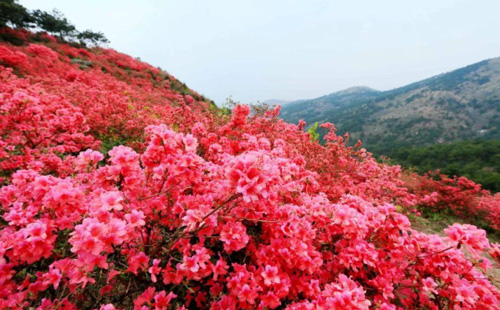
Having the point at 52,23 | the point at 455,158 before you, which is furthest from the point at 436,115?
the point at 52,23

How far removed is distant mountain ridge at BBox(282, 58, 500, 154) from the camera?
246 ft

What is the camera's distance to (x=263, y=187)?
1.54 meters

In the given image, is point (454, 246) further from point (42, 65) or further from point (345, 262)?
point (42, 65)

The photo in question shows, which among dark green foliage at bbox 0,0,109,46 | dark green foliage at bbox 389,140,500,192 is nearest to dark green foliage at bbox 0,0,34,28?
dark green foliage at bbox 0,0,109,46

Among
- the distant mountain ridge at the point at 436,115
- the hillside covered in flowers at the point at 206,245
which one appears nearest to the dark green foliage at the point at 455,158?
the distant mountain ridge at the point at 436,115

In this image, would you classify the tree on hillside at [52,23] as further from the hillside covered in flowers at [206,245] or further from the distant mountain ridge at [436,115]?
the distant mountain ridge at [436,115]

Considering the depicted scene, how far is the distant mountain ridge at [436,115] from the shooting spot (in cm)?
7488

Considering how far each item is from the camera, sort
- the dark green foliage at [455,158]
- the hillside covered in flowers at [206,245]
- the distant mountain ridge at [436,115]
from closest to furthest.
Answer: the hillside covered in flowers at [206,245]
the dark green foliage at [455,158]
the distant mountain ridge at [436,115]

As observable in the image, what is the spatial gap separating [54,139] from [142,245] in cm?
428

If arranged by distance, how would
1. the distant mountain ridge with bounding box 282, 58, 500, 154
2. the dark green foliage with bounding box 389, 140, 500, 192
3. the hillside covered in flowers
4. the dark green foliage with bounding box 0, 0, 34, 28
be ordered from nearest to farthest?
1. the hillside covered in flowers
2. the dark green foliage with bounding box 0, 0, 34, 28
3. the dark green foliage with bounding box 389, 140, 500, 192
4. the distant mountain ridge with bounding box 282, 58, 500, 154

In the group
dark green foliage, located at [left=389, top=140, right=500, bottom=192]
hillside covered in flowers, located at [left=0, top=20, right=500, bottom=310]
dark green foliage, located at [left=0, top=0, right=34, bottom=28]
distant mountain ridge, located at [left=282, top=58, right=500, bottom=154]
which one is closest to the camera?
hillside covered in flowers, located at [left=0, top=20, right=500, bottom=310]

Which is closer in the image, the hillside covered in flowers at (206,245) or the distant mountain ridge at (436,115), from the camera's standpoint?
the hillside covered in flowers at (206,245)

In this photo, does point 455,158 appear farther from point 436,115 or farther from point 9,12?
point 436,115

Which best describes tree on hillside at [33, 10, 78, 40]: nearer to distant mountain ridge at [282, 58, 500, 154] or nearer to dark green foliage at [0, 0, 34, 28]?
dark green foliage at [0, 0, 34, 28]
